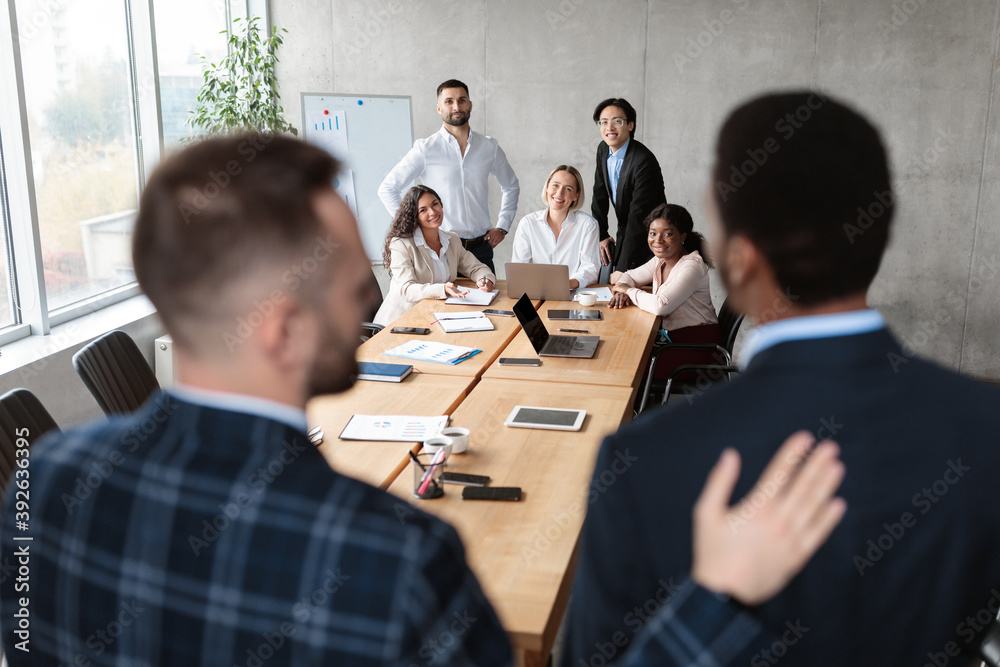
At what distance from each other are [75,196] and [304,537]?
4849 mm

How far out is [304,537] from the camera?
0.78 m

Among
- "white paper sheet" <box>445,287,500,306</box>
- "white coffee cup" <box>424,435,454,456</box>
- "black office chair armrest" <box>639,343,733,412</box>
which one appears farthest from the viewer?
"white paper sheet" <box>445,287,500,306</box>

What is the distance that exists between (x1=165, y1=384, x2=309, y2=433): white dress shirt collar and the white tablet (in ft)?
6.59

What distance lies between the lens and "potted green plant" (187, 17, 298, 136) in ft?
19.9

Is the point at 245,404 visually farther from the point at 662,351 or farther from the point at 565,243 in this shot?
the point at 565,243

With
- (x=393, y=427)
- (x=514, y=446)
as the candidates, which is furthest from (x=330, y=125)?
(x=514, y=446)

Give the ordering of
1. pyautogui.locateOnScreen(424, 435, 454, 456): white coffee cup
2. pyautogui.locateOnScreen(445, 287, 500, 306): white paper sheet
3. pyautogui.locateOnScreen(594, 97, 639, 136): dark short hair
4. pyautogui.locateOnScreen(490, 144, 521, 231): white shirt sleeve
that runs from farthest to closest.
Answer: pyautogui.locateOnScreen(490, 144, 521, 231): white shirt sleeve
pyautogui.locateOnScreen(594, 97, 639, 136): dark short hair
pyautogui.locateOnScreen(445, 287, 500, 306): white paper sheet
pyautogui.locateOnScreen(424, 435, 454, 456): white coffee cup

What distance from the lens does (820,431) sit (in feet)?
2.89

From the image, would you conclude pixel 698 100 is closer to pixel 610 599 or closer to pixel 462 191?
pixel 462 191

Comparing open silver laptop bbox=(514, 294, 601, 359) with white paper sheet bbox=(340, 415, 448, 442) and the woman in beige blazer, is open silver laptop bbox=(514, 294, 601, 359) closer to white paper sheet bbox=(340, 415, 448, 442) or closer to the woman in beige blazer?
white paper sheet bbox=(340, 415, 448, 442)

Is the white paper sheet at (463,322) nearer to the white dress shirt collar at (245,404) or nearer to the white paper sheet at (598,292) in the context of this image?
the white paper sheet at (598,292)

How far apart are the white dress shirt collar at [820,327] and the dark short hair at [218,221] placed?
51 centimetres

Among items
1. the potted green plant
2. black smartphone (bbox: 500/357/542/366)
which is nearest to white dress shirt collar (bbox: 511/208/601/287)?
black smartphone (bbox: 500/357/542/366)

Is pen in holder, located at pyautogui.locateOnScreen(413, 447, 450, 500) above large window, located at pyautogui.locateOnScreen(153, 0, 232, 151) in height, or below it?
below
